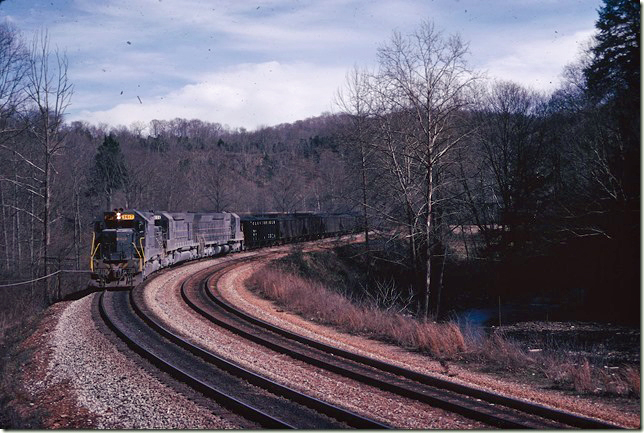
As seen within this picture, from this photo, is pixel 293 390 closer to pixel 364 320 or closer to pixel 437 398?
pixel 437 398

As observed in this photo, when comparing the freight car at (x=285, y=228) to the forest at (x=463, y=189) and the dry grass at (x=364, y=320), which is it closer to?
the forest at (x=463, y=189)

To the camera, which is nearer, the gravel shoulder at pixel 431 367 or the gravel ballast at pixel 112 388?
the gravel ballast at pixel 112 388

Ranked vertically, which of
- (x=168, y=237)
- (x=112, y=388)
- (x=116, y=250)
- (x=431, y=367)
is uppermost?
(x=168, y=237)

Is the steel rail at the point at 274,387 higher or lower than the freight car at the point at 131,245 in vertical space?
lower

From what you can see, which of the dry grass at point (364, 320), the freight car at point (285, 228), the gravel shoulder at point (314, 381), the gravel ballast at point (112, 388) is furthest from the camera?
the freight car at point (285, 228)

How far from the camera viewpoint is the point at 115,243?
850 inches

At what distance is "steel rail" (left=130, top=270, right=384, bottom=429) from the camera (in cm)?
777

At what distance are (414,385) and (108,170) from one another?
2155 inches

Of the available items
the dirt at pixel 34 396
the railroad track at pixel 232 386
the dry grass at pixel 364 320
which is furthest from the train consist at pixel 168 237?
the dirt at pixel 34 396

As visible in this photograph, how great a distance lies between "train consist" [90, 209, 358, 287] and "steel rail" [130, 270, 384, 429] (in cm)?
760

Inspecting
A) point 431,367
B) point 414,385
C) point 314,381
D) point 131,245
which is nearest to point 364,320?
point 431,367

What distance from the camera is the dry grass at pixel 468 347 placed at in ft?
33.0

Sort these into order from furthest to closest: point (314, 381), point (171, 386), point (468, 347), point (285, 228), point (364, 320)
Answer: point (285, 228), point (364, 320), point (468, 347), point (314, 381), point (171, 386)

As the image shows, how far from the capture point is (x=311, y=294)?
20203mm
